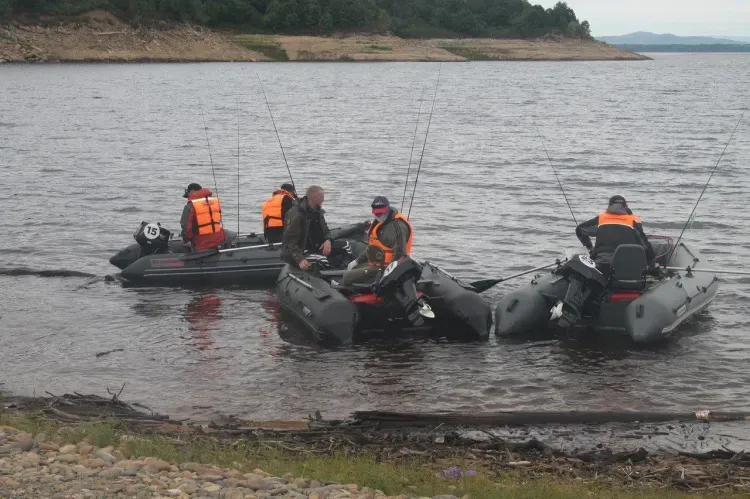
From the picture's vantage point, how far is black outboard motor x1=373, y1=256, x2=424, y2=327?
1152cm

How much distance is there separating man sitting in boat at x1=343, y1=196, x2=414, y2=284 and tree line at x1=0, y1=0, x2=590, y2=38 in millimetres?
85811

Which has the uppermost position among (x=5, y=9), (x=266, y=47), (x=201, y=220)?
(x=5, y=9)

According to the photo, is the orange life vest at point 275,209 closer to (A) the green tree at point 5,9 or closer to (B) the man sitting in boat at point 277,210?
(B) the man sitting in boat at point 277,210

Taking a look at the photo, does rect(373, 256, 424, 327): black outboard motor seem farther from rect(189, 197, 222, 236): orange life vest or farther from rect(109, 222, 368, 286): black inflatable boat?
rect(189, 197, 222, 236): orange life vest

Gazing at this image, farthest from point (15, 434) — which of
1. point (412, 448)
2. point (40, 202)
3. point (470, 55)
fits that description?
point (470, 55)

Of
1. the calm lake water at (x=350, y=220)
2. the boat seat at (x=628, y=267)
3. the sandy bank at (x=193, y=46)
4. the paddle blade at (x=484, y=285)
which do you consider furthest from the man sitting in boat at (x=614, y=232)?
the sandy bank at (x=193, y=46)

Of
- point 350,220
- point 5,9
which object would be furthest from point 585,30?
point 350,220

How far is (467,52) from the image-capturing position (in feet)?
387

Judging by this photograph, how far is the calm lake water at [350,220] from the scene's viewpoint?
1070 cm

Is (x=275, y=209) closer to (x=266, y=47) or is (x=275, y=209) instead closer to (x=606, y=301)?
(x=606, y=301)

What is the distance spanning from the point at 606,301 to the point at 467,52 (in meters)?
108

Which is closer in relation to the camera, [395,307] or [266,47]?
[395,307]

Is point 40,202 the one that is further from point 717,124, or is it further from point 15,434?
point 717,124

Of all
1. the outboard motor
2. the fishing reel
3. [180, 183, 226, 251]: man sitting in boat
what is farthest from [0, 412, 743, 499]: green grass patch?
[180, 183, 226, 251]: man sitting in boat
